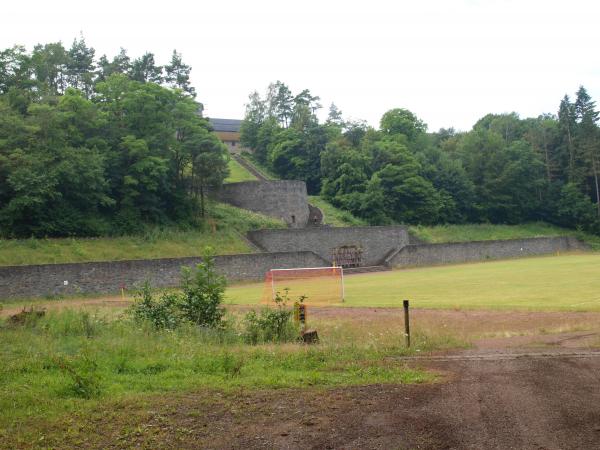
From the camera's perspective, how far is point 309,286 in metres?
31.0

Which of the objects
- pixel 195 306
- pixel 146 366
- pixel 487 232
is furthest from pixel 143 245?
pixel 487 232

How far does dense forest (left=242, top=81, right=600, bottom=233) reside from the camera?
64.8 m

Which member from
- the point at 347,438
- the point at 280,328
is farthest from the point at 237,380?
the point at 280,328

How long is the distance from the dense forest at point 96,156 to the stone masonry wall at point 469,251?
16.8 m

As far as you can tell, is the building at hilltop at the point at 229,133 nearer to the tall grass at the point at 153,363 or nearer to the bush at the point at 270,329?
the bush at the point at 270,329

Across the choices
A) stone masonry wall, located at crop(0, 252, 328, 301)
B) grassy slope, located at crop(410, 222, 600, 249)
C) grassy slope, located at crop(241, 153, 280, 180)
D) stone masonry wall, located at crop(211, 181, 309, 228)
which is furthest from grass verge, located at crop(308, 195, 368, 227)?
stone masonry wall, located at crop(0, 252, 328, 301)

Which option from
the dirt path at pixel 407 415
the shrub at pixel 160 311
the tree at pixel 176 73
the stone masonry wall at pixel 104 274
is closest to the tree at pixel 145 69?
the tree at pixel 176 73

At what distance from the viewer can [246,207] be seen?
56.5 m

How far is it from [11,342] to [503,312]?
1323cm

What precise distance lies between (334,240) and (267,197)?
369 inches

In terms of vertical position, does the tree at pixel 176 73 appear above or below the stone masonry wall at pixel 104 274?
above

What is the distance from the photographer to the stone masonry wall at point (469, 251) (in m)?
51.7

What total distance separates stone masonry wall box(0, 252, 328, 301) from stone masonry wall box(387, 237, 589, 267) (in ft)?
51.8

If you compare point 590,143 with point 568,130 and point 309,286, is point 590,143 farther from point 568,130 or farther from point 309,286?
point 309,286
